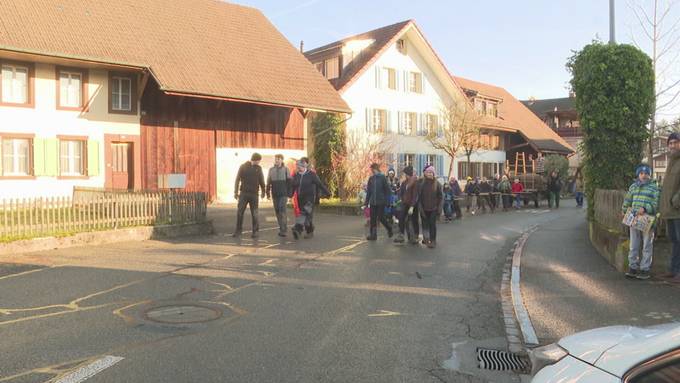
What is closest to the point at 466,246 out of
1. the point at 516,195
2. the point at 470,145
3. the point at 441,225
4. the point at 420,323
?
the point at 441,225

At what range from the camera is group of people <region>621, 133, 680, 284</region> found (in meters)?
8.01

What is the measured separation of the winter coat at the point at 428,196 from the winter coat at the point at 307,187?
229 cm

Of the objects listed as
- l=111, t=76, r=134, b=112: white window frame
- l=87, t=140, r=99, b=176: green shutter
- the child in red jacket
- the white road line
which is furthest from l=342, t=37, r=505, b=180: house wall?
the white road line

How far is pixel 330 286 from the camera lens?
27.1 feet

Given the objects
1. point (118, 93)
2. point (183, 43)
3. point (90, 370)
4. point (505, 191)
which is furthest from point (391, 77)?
point (90, 370)

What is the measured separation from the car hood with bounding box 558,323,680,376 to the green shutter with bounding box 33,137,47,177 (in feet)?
71.1

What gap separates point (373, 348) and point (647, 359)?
11.3 ft

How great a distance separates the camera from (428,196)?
12.9 m

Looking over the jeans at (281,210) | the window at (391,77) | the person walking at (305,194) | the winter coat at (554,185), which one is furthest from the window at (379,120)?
the jeans at (281,210)

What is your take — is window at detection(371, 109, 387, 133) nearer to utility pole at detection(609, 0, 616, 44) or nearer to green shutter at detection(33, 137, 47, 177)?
green shutter at detection(33, 137, 47, 177)

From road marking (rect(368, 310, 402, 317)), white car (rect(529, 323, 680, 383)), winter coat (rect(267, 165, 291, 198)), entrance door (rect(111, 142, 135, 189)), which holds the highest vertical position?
entrance door (rect(111, 142, 135, 189))

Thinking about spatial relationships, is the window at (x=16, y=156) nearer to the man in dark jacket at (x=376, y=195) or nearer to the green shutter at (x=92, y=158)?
the green shutter at (x=92, y=158)

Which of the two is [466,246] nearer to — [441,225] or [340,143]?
[441,225]

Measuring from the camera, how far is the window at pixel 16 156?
20516 millimetres
